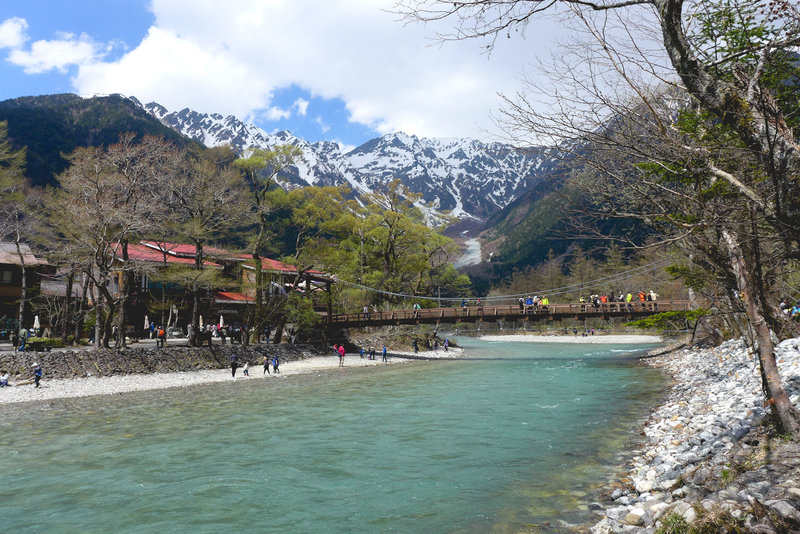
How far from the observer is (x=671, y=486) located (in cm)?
611

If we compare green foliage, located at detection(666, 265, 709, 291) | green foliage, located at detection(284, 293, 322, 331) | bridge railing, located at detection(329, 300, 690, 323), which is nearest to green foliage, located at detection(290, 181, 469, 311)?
bridge railing, located at detection(329, 300, 690, 323)

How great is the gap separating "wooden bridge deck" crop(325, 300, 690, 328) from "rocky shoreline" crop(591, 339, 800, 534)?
872 inches

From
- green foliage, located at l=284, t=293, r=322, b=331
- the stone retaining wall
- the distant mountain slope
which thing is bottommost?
the stone retaining wall

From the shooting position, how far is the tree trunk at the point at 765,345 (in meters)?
5.73

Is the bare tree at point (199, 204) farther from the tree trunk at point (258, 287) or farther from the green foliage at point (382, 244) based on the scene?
the green foliage at point (382, 244)

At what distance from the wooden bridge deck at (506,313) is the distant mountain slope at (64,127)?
2644 inches

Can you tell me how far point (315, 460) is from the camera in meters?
9.52

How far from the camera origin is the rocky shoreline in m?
4.10

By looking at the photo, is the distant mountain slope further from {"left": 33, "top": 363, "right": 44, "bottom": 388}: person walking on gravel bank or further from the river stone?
the river stone

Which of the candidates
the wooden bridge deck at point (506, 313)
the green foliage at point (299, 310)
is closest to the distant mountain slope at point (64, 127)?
the green foliage at point (299, 310)

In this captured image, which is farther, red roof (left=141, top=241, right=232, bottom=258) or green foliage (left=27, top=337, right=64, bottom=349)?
red roof (left=141, top=241, right=232, bottom=258)

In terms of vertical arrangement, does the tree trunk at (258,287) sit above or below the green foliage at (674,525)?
above

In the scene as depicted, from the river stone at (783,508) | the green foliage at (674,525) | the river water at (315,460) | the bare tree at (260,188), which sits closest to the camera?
the river stone at (783,508)

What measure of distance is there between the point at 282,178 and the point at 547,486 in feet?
93.0
